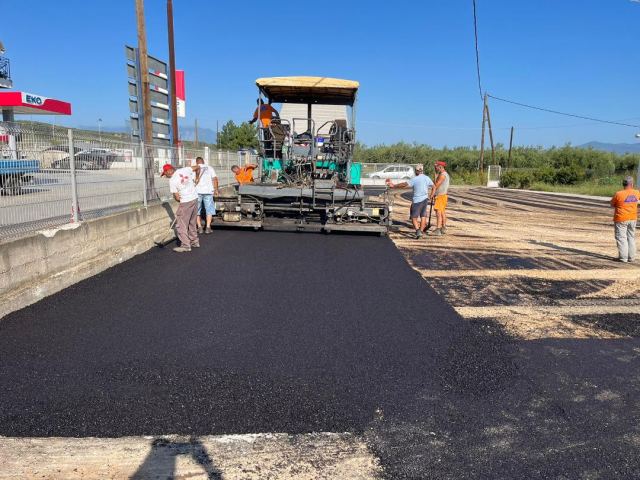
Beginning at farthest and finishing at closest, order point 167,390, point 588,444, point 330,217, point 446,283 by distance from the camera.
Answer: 1. point 330,217
2. point 446,283
3. point 167,390
4. point 588,444

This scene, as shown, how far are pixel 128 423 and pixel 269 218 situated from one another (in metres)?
8.56

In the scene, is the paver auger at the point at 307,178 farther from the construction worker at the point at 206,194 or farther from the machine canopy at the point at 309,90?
the construction worker at the point at 206,194

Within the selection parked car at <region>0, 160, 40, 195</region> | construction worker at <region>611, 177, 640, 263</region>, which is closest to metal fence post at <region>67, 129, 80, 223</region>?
parked car at <region>0, 160, 40, 195</region>

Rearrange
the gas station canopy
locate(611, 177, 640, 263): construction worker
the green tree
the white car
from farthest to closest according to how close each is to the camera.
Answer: the green tree
the white car
the gas station canopy
locate(611, 177, 640, 263): construction worker

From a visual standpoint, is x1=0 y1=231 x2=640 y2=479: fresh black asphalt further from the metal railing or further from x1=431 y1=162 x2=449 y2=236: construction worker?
x1=431 y1=162 x2=449 y2=236: construction worker

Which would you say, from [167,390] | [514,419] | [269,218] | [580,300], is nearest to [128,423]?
[167,390]

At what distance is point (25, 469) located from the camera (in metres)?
2.55

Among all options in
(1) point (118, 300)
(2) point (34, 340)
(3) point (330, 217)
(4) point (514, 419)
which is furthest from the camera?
(3) point (330, 217)

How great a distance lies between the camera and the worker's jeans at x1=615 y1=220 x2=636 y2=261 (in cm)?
803

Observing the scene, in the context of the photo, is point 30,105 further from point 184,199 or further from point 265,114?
point 184,199

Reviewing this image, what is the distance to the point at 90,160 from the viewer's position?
22.5 feet

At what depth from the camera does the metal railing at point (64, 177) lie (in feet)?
17.1

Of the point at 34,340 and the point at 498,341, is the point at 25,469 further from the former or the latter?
the point at 498,341

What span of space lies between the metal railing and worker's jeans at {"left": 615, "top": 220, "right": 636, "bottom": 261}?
334 inches
